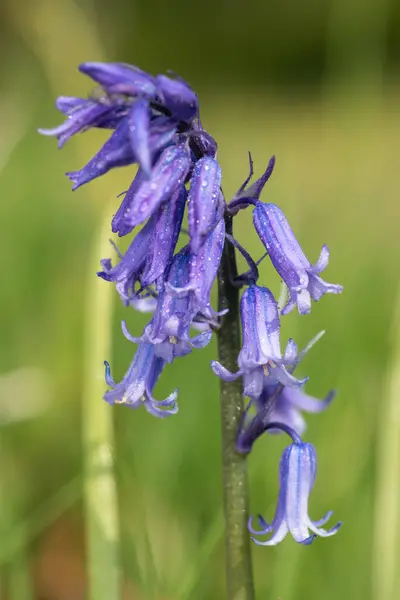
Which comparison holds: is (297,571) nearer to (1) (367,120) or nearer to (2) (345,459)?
(2) (345,459)

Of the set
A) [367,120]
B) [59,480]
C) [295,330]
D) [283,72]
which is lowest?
[59,480]

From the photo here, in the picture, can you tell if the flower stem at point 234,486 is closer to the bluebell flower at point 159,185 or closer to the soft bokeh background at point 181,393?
the soft bokeh background at point 181,393

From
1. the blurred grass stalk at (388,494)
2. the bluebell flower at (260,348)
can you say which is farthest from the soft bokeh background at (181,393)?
the bluebell flower at (260,348)

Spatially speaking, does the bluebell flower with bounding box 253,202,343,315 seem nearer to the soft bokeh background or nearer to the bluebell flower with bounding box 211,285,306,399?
the bluebell flower with bounding box 211,285,306,399

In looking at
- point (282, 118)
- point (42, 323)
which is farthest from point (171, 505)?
point (282, 118)

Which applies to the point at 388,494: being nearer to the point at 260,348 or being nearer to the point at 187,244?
the point at 260,348
